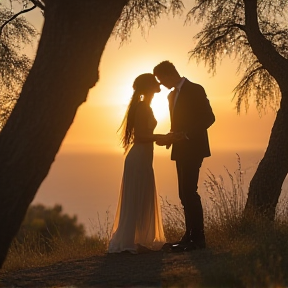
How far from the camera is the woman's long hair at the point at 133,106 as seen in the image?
10.3m

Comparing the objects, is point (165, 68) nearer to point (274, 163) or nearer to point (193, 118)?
point (193, 118)

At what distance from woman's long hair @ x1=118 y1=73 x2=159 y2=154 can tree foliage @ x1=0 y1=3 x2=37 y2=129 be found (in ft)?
17.7

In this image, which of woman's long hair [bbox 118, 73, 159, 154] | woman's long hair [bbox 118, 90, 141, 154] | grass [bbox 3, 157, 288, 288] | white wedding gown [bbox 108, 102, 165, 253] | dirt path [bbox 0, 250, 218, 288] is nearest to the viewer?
grass [bbox 3, 157, 288, 288]

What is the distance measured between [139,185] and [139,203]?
25 cm

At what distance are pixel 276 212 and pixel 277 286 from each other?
199 inches

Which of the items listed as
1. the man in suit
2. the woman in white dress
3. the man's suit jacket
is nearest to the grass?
the man in suit

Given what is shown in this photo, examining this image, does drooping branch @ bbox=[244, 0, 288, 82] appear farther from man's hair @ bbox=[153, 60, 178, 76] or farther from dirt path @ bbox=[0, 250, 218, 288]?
dirt path @ bbox=[0, 250, 218, 288]

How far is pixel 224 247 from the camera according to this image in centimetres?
1005

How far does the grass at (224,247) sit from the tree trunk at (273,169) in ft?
0.88

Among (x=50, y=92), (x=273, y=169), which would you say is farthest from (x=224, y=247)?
(x=50, y=92)

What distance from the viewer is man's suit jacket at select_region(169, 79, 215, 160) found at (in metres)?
10.1

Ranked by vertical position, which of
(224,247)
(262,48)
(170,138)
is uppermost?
(262,48)

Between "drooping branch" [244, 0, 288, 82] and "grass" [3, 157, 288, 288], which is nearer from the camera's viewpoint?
"grass" [3, 157, 288, 288]

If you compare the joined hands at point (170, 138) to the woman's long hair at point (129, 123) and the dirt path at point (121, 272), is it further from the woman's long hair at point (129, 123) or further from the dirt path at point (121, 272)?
the dirt path at point (121, 272)
